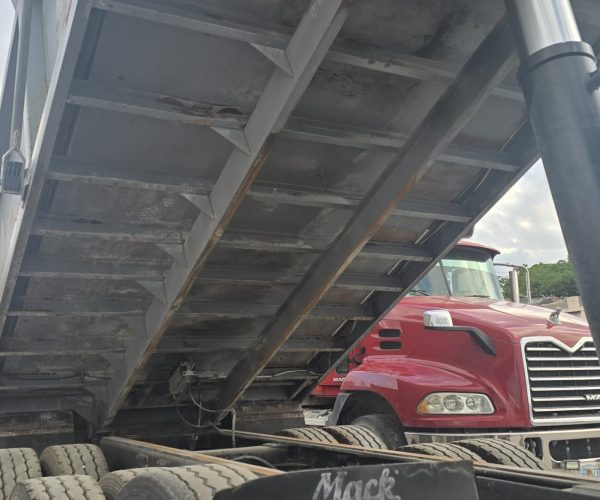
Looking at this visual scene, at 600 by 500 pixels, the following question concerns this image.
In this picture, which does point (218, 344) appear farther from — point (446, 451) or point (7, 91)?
point (7, 91)

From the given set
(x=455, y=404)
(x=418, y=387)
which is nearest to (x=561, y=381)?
(x=455, y=404)

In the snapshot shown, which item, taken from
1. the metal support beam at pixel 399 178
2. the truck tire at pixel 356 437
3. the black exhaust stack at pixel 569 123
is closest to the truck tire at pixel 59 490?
the metal support beam at pixel 399 178

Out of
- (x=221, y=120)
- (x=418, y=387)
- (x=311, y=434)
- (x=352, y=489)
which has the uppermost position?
(x=221, y=120)

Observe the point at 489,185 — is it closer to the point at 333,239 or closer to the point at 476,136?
the point at 476,136

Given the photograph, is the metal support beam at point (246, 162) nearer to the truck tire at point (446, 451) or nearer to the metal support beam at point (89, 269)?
the metal support beam at point (89, 269)

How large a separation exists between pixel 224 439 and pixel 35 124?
3.16 meters

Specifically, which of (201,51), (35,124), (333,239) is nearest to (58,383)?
(35,124)

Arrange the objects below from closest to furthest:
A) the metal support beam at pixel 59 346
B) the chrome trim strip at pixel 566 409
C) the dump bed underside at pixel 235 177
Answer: the dump bed underside at pixel 235 177
the metal support beam at pixel 59 346
the chrome trim strip at pixel 566 409

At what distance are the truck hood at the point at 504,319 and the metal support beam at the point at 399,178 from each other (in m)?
1.97

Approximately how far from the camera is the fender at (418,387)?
5.07 metres

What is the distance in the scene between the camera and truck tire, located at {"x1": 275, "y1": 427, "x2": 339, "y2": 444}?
507 centimetres

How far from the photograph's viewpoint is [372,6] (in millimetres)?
2814

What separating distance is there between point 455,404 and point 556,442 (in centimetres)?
88

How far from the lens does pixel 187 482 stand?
2439 millimetres
